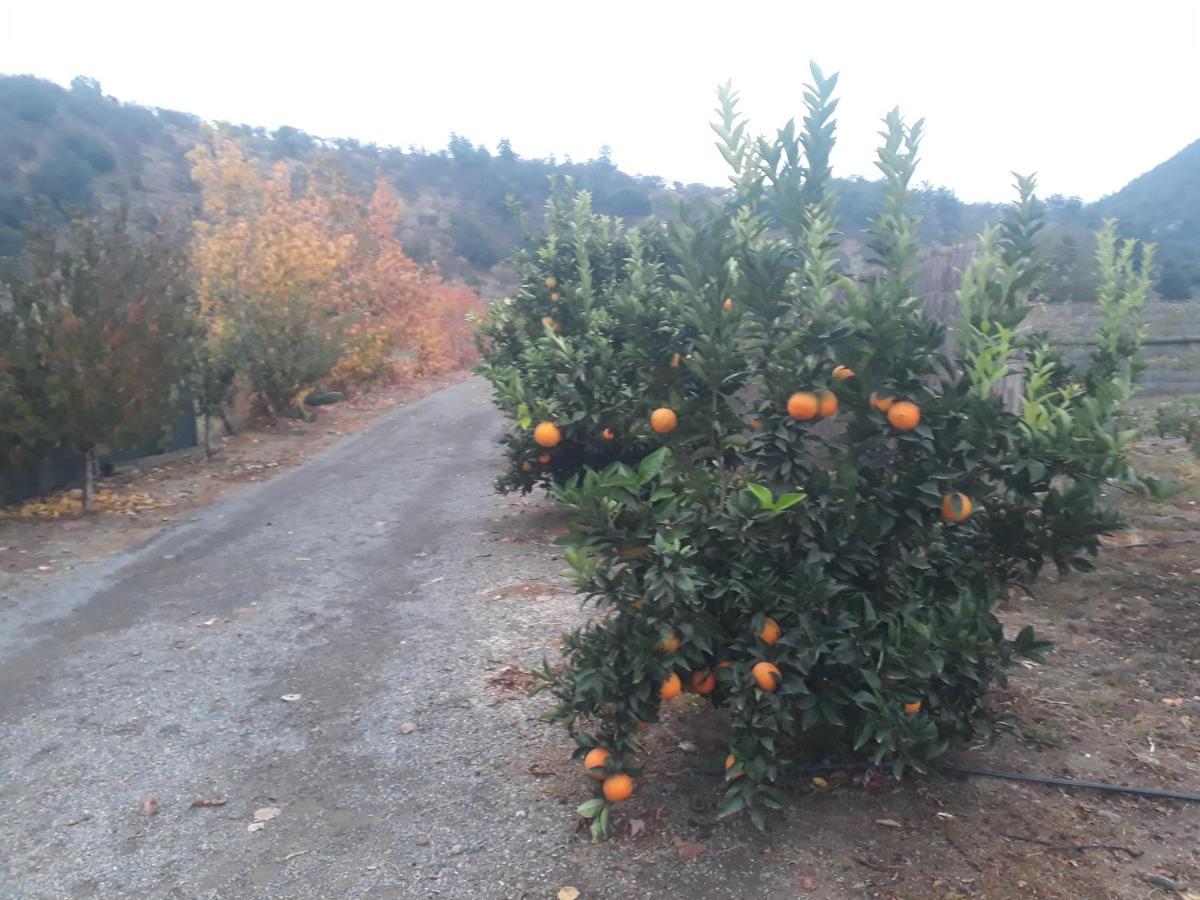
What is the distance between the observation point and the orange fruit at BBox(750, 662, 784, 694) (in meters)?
3.12

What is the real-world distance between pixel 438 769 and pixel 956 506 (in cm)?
244

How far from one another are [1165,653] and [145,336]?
29.6 feet

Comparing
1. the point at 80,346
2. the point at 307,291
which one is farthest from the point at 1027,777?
the point at 307,291

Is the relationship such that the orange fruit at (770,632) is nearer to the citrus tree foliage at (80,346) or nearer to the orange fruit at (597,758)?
the orange fruit at (597,758)

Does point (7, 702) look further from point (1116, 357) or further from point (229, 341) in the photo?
point (229, 341)

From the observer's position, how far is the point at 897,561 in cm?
337

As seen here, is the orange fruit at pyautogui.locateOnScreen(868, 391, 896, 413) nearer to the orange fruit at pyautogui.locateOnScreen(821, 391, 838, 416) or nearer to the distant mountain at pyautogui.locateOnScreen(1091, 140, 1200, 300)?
the orange fruit at pyautogui.locateOnScreen(821, 391, 838, 416)

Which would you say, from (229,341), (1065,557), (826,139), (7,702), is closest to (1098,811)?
(1065,557)

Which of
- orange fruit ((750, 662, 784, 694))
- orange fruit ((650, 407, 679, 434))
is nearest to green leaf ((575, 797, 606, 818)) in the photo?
orange fruit ((750, 662, 784, 694))

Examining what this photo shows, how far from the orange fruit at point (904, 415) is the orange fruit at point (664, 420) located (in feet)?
2.57

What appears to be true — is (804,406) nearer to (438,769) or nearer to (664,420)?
(664,420)

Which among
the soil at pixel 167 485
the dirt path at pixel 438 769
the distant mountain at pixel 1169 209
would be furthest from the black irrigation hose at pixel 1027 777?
the distant mountain at pixel 1169 209

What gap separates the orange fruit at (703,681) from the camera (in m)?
3.36

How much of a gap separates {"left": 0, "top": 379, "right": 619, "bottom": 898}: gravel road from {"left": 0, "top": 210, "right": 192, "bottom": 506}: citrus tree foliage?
145 cm
